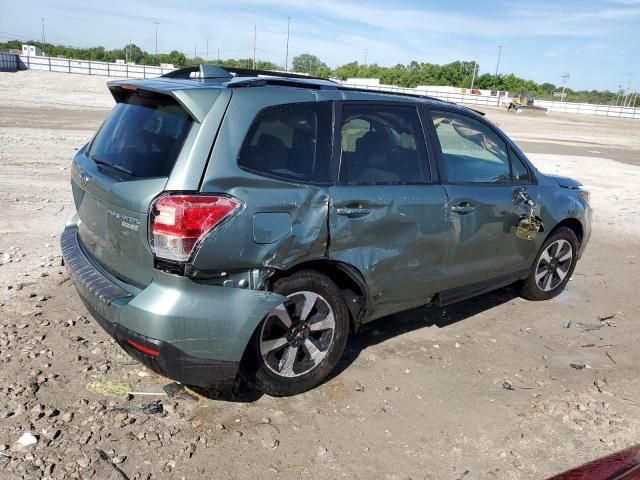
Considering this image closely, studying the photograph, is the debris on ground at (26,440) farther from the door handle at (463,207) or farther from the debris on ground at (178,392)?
the door handle at (463,207)

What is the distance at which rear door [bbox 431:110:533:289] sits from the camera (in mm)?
4090

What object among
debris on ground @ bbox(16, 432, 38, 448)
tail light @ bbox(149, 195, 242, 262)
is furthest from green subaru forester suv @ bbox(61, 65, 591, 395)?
debris on ground @ bbox(16, 432, 38, 448)

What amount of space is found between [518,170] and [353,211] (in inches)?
81.4

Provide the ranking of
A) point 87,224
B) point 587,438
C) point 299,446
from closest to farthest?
point 299,446
point 587,438
point 87,224

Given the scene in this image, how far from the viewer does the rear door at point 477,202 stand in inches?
161

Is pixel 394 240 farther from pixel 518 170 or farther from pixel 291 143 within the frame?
pixel 518 170

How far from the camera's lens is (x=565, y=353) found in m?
4.38

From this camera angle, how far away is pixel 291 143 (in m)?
3.27

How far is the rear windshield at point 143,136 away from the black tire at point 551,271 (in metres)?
3.59

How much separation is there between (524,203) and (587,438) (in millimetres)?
2034

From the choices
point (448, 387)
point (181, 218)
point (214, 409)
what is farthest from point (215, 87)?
point (448, 387)

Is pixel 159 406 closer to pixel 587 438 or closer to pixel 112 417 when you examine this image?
pixel 112 417

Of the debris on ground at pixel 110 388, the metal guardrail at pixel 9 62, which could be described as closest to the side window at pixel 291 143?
the debris on ground at pixel 110 388

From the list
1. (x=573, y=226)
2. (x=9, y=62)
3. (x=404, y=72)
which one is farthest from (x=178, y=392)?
(x=404, y=72)
